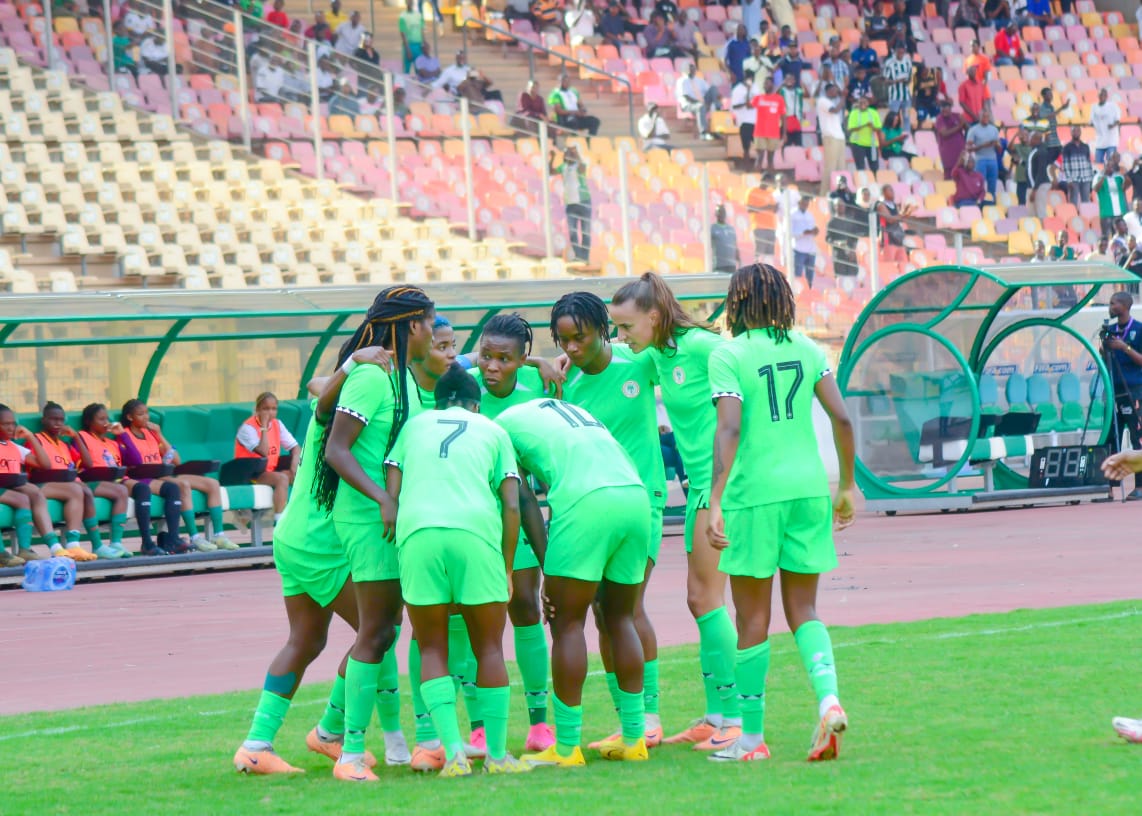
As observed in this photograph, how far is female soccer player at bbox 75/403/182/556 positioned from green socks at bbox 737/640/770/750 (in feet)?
33.0

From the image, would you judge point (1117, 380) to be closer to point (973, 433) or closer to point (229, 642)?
point (973, 433)

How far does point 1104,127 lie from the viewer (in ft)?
107

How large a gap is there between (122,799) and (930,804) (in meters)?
2.80

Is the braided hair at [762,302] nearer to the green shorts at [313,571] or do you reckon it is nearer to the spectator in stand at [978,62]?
the green shorts at [313,571]

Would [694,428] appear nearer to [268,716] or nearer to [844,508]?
[844,508]

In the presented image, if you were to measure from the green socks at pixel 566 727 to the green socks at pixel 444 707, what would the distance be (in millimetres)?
428

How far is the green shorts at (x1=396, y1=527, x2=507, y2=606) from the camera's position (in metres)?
6.61

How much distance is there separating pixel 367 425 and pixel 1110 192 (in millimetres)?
26030

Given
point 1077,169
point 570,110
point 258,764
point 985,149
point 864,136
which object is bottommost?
point 258,764

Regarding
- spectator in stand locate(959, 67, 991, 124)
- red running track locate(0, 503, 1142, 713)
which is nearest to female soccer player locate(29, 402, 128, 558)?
red running track locate(0, 503, 1142, 713)

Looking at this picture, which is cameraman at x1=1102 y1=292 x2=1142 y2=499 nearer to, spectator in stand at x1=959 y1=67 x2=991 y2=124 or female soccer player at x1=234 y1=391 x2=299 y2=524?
female soccer player at x1=234 y1=391 x2=299 y2=524

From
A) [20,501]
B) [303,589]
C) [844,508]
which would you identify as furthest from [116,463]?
[844,508]

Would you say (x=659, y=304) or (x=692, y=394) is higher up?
(x=659, y=304)

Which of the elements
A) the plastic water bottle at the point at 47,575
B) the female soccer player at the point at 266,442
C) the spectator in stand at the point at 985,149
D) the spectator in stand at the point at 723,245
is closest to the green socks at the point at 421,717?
the plastic water bottle at the point at 47,575
